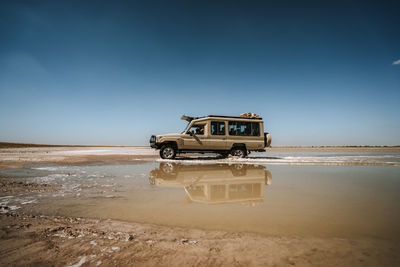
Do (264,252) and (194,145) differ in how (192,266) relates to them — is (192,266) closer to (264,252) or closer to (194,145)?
(264,252)

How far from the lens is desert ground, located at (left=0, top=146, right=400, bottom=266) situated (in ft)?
5.59

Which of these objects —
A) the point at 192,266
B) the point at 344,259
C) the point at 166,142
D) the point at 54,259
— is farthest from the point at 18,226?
the point at 166,142

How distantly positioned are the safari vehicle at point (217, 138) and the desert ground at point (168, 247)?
31.8 ft

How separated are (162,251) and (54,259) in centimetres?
91

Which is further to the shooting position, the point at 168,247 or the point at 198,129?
the point at 198,129

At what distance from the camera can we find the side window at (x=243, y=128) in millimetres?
12531

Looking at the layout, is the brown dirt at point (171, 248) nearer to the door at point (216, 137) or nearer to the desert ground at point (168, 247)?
the desert ground at point (168, 247)

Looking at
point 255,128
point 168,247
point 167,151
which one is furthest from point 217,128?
point 168,247

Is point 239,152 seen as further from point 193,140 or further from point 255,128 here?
point 193,140

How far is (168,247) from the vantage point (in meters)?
1.94

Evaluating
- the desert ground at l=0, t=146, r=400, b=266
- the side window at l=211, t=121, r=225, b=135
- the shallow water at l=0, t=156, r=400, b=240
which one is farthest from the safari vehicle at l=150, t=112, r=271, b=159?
the desert ground at l=0, t=146, r=400, b=266

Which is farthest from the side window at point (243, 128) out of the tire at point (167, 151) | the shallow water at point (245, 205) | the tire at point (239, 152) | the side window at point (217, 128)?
the shallow water at point (245, 205)

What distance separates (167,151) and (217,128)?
3328 mm

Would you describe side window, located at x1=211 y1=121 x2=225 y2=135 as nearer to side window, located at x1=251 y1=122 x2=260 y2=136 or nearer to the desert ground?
side window, located at x1=251 y1=122 x2=260 y2=136
